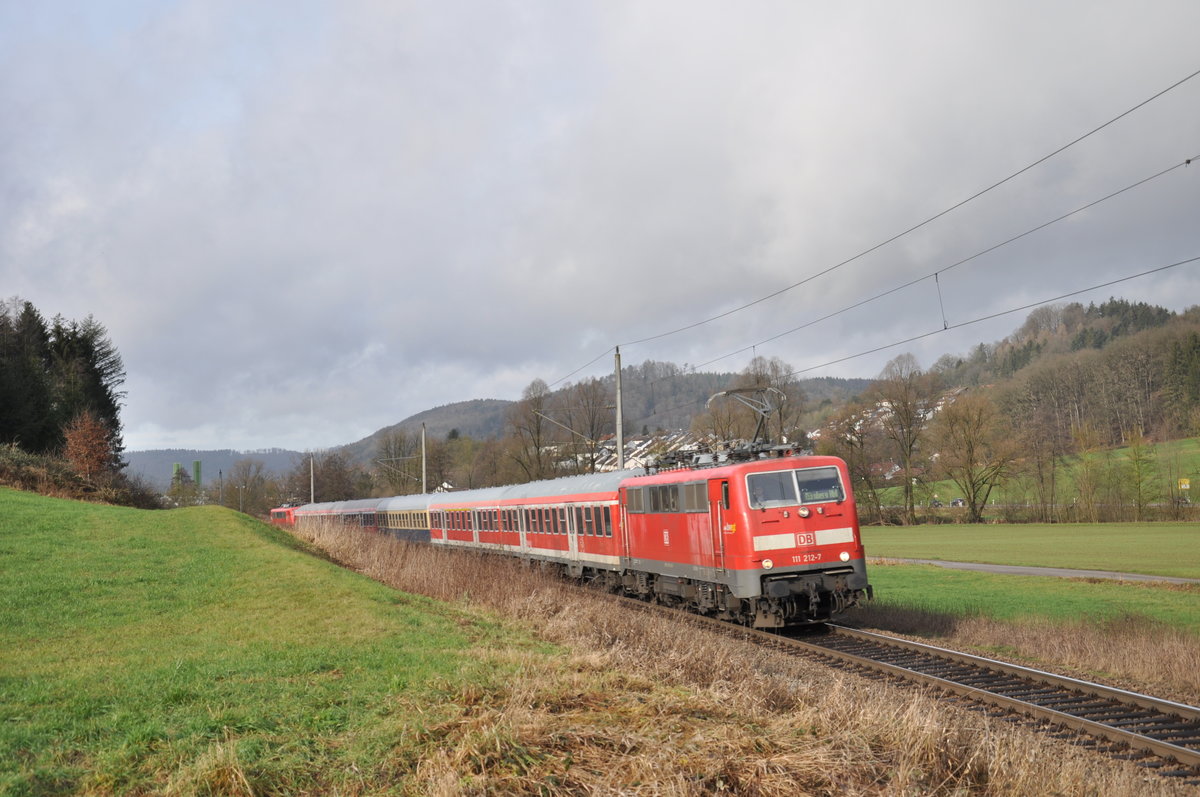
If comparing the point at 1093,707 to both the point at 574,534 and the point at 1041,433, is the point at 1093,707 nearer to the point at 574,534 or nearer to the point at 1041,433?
the point at 574,534

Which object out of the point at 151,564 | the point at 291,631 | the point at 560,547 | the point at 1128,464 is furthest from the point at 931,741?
the point at 1128,464

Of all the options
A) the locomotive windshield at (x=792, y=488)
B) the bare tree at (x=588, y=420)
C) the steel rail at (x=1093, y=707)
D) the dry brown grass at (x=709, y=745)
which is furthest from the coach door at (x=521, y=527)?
the bare tree at (x=588, y=420)

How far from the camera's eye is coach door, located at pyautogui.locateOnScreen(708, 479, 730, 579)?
16875 millimetres

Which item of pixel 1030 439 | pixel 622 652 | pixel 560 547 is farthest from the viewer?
pixel 1030 439

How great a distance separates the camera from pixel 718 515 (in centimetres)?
1711

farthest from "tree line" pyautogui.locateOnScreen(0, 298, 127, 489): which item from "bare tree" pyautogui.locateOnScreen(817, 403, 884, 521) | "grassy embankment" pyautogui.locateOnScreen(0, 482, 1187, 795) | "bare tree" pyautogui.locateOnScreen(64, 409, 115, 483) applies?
"bare tree" pyautogui.locateOnScreen(817, 403, 884, 521)

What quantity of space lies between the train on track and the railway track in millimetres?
1090

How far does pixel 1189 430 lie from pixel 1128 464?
4.45 meters

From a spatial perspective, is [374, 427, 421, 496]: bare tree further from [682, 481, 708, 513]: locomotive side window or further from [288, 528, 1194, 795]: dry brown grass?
[288, 528, 1194, 795]: dry brown grass

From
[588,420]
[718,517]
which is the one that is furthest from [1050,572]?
[588,420]

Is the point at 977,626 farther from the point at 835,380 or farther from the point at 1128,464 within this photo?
the point at 835,380

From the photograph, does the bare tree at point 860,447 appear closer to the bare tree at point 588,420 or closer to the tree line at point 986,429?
the tree line at point 986,429

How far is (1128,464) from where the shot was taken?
62.5 meters

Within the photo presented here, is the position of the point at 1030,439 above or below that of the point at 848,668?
above
